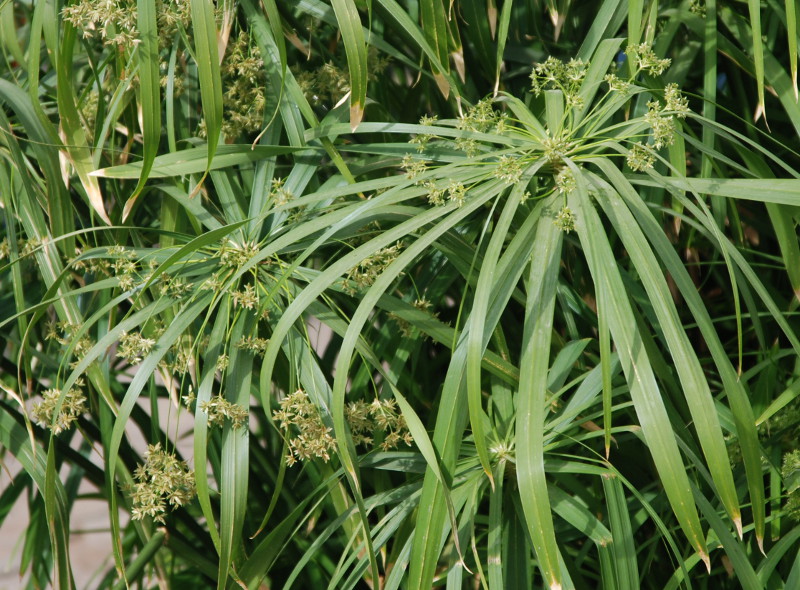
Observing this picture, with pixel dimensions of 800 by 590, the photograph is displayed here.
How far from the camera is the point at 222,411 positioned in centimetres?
76

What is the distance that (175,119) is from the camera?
1.00 metres

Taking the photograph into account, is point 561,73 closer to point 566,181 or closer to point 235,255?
point 566,181

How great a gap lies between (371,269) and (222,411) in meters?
0.19

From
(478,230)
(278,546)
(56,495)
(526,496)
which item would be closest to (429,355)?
(478,230)

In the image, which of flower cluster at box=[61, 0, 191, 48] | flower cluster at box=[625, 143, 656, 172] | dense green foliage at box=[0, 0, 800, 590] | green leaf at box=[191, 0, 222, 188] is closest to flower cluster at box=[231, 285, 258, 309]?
dense green foliage at box=[0, 0, 800, 590]

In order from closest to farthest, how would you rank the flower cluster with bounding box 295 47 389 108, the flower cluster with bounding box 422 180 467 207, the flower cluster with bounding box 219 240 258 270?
1. the flower cluster with bounding box 422 180 467 207
2. the flower cluster with bounding box 219 240 258 270
3. the flower cluster with bounding box 295 47 389 108

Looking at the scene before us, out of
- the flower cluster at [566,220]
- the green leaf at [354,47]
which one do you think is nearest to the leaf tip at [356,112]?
the green leaf at [354,47]

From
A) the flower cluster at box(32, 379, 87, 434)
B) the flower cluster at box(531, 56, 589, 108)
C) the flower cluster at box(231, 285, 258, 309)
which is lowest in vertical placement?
the flower cluster at box(32, 379, 87, 434)

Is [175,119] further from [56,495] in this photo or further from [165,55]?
[56,495]

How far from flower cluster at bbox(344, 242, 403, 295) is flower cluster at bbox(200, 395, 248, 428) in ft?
0.50

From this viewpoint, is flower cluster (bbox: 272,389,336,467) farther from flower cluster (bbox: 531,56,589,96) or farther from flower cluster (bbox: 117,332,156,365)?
flower cluster (bbox: 531,56,589,96)

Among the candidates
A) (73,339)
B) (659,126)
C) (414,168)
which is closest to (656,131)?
(659,126)

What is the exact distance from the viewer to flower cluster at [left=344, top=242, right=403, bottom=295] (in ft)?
2.58

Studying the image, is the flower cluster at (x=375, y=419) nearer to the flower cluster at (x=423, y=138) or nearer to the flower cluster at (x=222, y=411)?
the flower cluster at (x=222, y=411)
